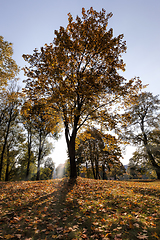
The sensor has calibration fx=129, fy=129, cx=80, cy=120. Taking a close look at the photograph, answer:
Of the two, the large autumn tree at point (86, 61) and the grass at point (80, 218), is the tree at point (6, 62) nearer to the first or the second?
the large autumn tree at point (86, 61)

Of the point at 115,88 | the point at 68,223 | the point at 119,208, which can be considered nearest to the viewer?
the point at 68,223

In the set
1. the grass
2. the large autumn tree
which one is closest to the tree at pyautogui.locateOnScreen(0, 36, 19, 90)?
the large autumn tree

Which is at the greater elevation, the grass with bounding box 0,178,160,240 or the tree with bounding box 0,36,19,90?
the tree with bounding box 0,36,19,90

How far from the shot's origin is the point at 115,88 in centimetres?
997

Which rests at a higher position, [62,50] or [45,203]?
[62,50]

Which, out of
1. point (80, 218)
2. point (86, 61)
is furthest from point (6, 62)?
point (80, 218)

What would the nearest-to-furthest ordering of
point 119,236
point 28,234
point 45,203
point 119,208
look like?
point 119,236 < point 28,234 < point 119,208 < point 45,203

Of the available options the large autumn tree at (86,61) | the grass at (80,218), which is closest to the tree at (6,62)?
the large autumn tree at (86,61)

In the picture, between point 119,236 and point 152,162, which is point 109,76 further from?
point 152,162

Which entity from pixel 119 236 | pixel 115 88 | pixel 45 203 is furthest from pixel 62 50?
pixel 119 236

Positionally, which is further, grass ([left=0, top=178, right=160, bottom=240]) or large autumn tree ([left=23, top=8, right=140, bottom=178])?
large autumn tree ([left=23, top=8, right=140, bottom=178])

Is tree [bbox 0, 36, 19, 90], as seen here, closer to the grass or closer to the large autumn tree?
the large autumn tree

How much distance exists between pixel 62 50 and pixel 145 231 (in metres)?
11.2

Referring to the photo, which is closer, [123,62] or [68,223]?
[68,223]
